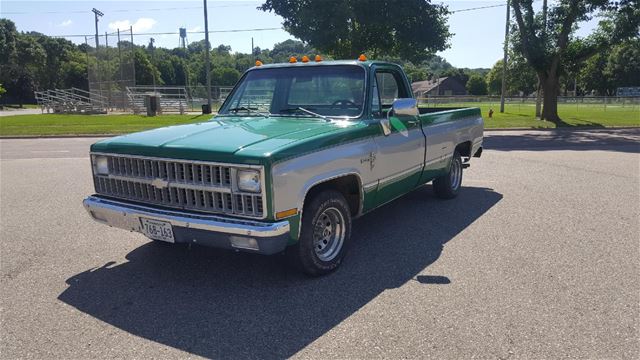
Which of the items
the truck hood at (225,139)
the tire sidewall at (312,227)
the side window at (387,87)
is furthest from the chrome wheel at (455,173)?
the tire sidewall at (312,227)

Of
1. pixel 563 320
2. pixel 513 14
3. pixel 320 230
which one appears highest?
pixel 513 14

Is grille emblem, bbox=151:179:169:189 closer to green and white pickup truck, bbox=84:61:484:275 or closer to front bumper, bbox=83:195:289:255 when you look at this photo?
green and white pickup truck, bbox=84:61:484:275

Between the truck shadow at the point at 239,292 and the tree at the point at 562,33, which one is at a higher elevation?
the tree at the point at 562,33

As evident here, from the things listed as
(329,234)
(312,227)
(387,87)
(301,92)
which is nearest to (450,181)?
(387,87)

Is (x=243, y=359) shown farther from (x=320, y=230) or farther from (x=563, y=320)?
(x=563, y=320)

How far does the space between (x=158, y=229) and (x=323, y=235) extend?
1.42 meters

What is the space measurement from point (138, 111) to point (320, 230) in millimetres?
31768

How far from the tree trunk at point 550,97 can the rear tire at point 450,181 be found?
17.9 metres

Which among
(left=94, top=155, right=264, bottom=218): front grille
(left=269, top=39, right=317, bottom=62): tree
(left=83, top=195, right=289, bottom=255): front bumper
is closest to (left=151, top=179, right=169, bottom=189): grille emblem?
(left=94, top=155, right=264, bottom=218): front grille

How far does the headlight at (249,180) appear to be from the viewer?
3.61 m

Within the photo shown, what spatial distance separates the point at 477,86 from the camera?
112062 millimetres

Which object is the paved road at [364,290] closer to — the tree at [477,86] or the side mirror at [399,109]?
the side mirror at [399,109]

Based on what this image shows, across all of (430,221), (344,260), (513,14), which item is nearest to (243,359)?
(344,260)

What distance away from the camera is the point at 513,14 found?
74.6 feet
